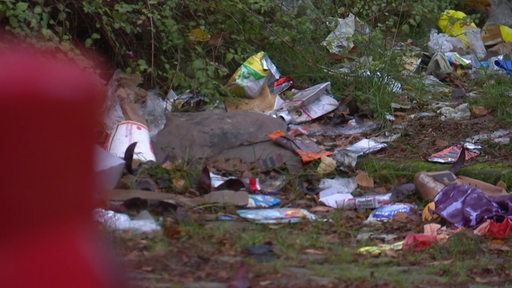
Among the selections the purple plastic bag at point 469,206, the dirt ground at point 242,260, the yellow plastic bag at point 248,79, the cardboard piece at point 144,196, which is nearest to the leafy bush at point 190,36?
the yellow plastic bag at point 248,79

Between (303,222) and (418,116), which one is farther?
(418,116)

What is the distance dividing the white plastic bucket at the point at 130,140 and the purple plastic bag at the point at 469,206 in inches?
59.1

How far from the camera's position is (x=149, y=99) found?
5.25 meters

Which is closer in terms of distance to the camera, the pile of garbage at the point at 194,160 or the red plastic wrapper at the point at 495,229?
the pile of garbage at the point at 194,160

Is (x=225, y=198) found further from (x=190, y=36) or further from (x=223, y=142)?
(x=190, y=36)

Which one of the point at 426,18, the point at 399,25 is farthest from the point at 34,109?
the point at 426,18

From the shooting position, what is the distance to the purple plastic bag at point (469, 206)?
3934 millimetres

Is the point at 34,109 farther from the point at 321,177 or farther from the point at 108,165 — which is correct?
the point at 321,177

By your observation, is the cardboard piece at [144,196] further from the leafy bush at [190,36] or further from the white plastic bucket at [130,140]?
the leafy bush at [190,36]

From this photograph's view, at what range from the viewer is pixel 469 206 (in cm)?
397

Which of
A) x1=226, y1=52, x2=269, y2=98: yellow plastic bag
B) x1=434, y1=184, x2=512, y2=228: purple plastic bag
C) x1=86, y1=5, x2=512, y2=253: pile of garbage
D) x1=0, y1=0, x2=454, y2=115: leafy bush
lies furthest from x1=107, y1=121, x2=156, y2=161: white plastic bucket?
x1=434, y1=184, x2=512, y2=228: purple plastic bag

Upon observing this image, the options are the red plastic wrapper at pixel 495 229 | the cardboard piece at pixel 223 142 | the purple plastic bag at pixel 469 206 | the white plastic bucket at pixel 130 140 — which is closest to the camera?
the red plastic wrapper at pixel 495 229

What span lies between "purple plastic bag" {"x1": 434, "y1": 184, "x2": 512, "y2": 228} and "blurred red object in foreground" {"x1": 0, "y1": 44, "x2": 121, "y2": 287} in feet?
9.17

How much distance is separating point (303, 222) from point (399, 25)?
440cm
